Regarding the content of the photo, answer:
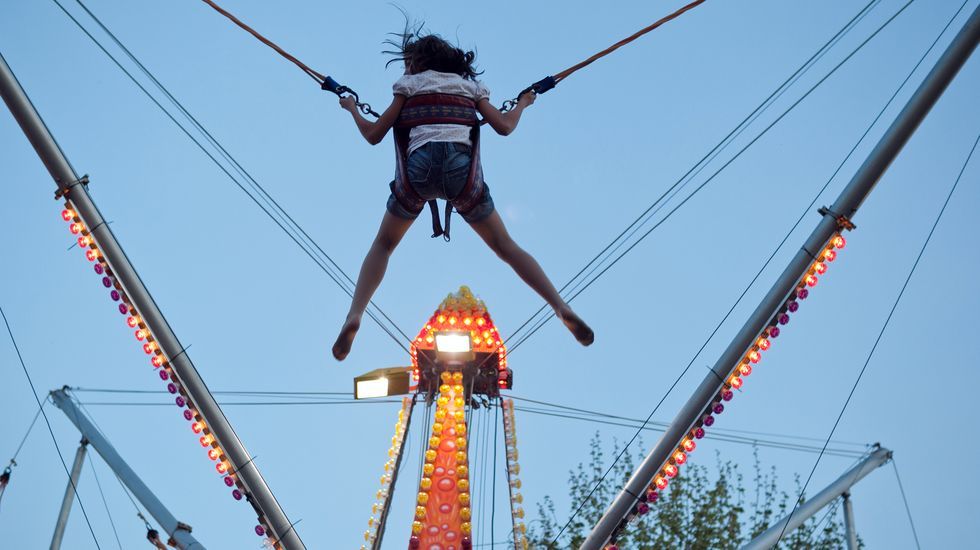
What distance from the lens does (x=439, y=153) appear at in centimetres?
978

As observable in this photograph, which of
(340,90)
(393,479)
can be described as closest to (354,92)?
(340,90)

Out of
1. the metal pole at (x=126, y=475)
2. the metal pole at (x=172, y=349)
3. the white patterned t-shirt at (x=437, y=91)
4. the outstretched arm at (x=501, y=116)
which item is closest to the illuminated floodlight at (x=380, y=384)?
the metal pole at (x=126, y=475)

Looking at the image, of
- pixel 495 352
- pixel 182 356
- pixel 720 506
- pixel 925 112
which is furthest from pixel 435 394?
pixel 720 506

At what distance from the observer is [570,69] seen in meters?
10.6

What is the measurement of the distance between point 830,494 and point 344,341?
777 centimetres

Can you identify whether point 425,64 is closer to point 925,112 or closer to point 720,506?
point 925,112

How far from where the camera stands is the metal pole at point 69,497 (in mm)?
14492

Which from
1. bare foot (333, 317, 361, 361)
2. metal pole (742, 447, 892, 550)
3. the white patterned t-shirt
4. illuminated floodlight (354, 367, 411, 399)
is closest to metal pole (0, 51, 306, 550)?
bare foot (333, 317, 361, 361)

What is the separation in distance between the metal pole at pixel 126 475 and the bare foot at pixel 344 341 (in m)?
3.32

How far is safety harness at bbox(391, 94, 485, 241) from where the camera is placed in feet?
32.2

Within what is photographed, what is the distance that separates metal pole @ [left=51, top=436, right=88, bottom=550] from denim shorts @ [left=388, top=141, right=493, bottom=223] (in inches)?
266

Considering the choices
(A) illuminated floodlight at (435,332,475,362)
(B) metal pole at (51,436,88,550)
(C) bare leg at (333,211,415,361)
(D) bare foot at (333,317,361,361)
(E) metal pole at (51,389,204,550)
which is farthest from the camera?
(B) metal pole at (51,436,88,550)

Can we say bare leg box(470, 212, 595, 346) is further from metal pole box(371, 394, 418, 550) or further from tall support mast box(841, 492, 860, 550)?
Result: tall support mast box(841, 492, 860, 550)

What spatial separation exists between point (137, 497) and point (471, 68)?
216 inches
